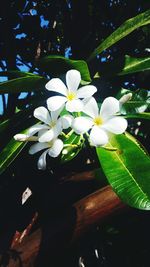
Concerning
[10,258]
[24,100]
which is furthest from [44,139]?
[24,100]

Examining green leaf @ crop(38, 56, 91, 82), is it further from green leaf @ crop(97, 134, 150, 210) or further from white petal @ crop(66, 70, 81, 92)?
green leaf @ crop(97, 134, 150, 210)

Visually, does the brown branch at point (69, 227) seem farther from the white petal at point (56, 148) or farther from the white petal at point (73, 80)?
the white petal at point (73, 80)

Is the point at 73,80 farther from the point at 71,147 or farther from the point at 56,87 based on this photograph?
the point at 71,147

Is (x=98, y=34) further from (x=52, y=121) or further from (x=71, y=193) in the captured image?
(x=52, y=121)

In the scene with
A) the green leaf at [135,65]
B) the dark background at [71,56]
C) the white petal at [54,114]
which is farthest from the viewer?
the dark background at [71,56]

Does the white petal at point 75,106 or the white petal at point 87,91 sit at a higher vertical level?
the white petal at point 87,91

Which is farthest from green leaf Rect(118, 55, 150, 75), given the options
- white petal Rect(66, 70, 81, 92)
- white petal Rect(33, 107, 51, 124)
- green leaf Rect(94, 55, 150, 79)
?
white petal Rect(33, 107, 51, 124)

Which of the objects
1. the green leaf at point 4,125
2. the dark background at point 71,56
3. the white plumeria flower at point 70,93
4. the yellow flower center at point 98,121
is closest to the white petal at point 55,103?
the white plumeria flower at point 70,93
